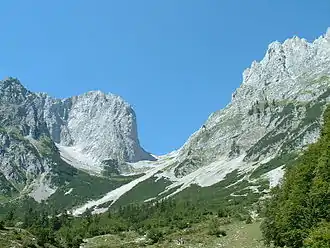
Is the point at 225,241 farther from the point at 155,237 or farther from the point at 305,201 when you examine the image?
the point at 305,201

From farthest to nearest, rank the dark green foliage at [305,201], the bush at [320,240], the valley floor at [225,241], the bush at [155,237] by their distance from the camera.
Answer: the bush at [155,237]
the valley floor at [225,241]
the dark green foliage at [305,201]
the bush at [320,240]

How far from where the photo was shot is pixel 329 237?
28.5m

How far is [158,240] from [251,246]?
64.3ft

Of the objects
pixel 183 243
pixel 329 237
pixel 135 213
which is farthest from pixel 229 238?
pixel 135 213

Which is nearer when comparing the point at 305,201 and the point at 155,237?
the point at 305,201

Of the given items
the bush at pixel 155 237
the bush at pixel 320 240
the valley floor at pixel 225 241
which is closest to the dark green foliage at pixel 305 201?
the bush at pixel 320 240

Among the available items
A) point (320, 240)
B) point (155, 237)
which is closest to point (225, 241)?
point (155, 237)

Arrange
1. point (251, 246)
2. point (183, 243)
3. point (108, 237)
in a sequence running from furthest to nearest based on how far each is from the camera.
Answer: point (108, 237), point (183, 243), point (251, 246)

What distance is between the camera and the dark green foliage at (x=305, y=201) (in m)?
41.2

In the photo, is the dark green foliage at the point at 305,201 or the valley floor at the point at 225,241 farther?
the valley floor at the point at 225,241

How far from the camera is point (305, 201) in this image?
1716 inches

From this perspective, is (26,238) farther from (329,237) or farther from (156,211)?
(156,211)

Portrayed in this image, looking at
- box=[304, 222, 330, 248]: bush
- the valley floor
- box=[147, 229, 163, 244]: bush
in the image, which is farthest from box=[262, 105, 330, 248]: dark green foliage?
box=[147, 229, 163, 244]: bush

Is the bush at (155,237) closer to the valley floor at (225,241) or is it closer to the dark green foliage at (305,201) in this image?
the valley floor at (225,241)
